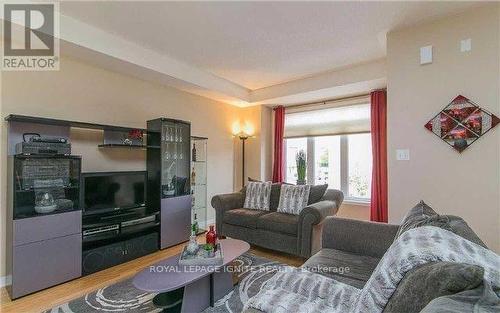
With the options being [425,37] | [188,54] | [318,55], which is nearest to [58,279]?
[188,54]

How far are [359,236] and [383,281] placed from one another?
120cm

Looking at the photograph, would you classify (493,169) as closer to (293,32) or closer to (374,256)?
(374,256)

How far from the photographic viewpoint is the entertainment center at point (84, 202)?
2.34 m

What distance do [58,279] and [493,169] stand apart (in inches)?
162

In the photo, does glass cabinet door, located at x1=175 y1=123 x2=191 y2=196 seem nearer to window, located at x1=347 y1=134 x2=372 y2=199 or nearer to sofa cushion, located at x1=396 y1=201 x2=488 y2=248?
window, located at x1=347 y1=134 x2=372 y2=199

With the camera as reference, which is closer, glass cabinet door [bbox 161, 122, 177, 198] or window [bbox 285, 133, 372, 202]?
glass cabinet door [bbox 161, 122, 177, 198]

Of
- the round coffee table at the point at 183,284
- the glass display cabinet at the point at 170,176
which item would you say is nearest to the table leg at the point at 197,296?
the round coffee table at the point at 183,284

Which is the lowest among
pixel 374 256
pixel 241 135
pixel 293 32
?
pixel 374 256

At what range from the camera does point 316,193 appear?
3.54 meters

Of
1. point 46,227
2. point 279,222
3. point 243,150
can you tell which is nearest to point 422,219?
point 279,222

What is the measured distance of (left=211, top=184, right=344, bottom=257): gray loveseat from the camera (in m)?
2.94

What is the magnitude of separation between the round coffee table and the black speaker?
119cm

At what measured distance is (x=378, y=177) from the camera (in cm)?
399

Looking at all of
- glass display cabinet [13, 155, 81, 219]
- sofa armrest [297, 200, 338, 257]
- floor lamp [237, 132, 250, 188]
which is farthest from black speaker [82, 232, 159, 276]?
floor lamp [237, 132, 250, 188]
